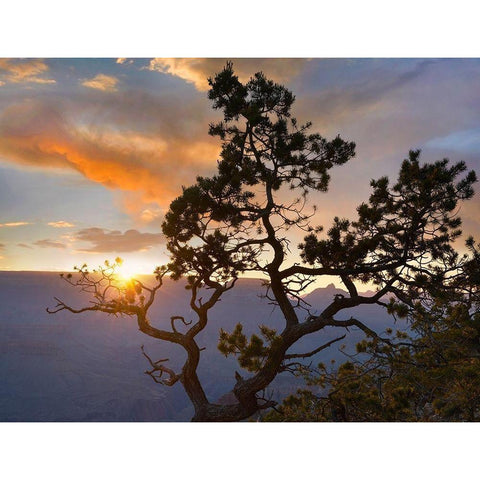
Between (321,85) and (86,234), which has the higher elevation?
(321,85)

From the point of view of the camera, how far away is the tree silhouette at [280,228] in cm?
377

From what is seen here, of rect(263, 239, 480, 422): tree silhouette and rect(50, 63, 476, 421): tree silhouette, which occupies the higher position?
rect(50, 63, 476, 421): tree silhouette

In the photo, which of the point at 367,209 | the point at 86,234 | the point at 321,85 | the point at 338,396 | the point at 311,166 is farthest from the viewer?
the point at 86,234

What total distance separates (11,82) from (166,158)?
2195 mm

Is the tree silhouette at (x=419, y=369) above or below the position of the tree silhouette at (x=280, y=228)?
below

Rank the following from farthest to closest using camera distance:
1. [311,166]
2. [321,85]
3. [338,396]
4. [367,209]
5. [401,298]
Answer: [321,85]
[338,396]
[311,166]
[401,298]
[367,209]

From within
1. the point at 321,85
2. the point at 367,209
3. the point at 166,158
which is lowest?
the point at 367,209

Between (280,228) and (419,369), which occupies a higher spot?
(280,228)

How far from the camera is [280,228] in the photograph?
4352 millimetres

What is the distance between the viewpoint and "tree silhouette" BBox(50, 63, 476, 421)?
3.77 meters

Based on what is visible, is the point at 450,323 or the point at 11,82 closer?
the point at 450,323
